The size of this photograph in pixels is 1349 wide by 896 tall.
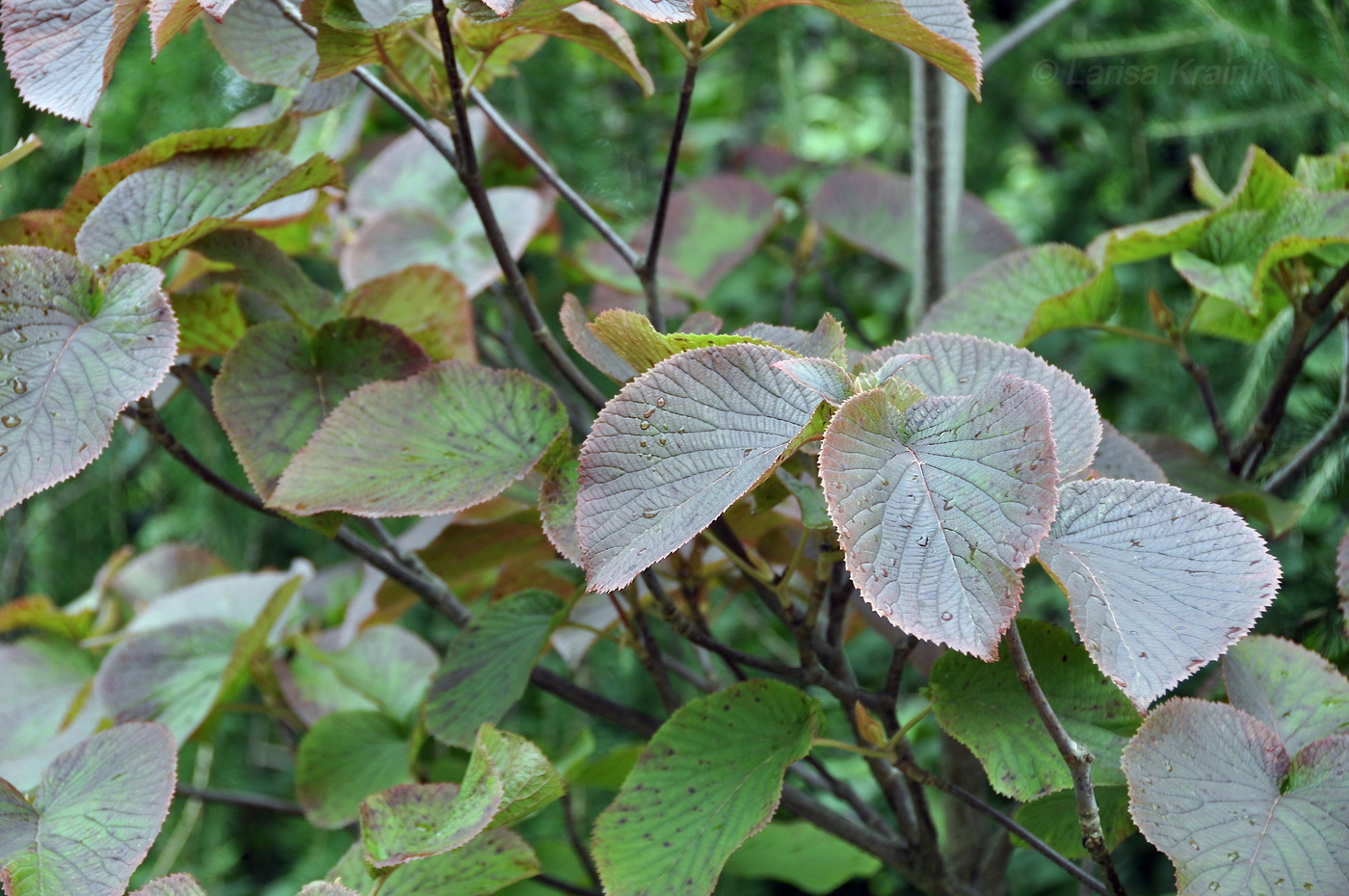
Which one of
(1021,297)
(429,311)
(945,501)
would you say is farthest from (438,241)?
(945,501)

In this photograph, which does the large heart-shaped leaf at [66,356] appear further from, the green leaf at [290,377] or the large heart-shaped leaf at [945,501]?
the large heart-shaped leaf at [945,501]

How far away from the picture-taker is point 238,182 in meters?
0.49

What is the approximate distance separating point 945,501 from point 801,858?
453mm

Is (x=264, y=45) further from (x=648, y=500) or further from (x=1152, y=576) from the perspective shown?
(x=1152, y=576)

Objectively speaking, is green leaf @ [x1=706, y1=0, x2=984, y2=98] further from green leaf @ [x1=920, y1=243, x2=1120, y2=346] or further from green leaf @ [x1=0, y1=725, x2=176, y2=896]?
green leaf @ [x1=0, y1=725, x2=176, y2=896]

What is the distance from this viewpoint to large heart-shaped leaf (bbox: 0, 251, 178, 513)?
394 millimetres

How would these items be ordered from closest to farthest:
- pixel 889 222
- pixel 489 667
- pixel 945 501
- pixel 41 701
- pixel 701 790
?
1. pixel 945 501
2. pixel 701 790
3. pixel 489 667
4. pixel 41 701
5. pixel 889 222

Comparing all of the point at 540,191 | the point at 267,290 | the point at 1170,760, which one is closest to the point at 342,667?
the point at 267,290

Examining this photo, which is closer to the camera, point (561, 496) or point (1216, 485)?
point (561, 496)

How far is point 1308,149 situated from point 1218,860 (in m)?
0.80

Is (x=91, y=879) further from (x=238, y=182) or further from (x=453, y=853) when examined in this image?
(x=238, y=182)

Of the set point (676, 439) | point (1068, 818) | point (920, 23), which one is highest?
point (920, 23)

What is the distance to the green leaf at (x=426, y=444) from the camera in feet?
1.44

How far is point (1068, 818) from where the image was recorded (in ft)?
1.54
